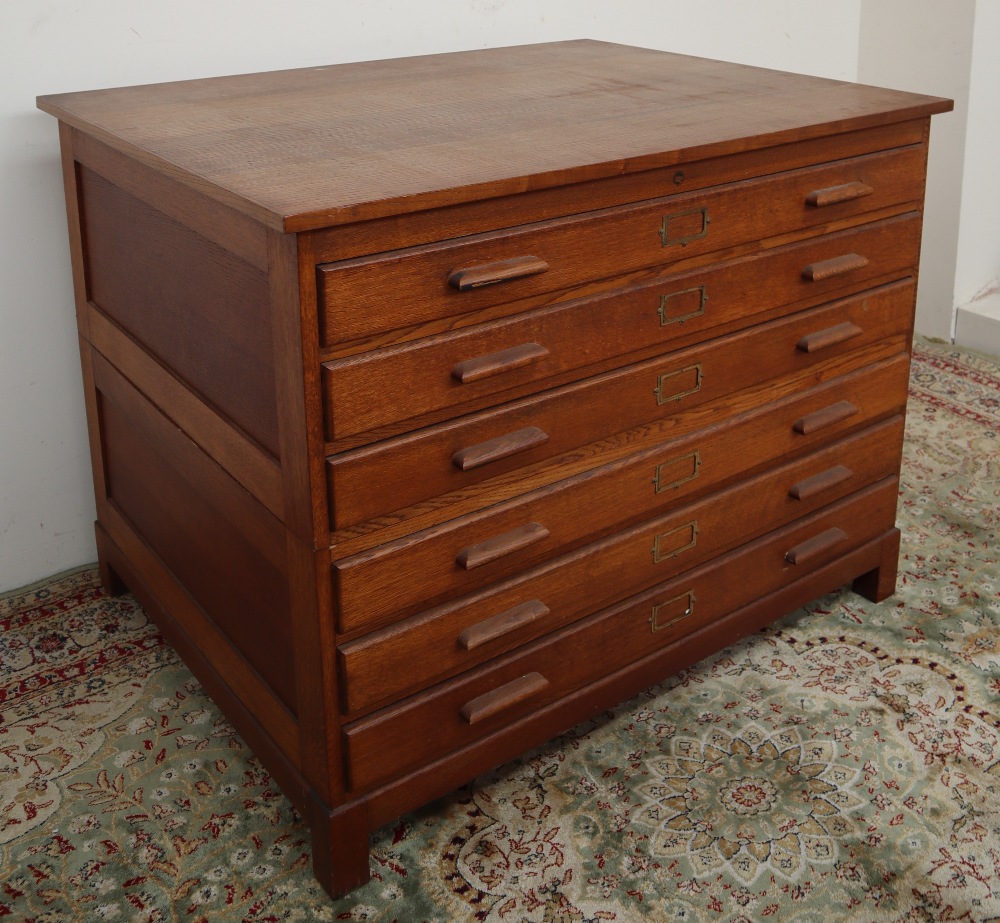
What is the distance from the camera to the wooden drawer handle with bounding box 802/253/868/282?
177 centimetres

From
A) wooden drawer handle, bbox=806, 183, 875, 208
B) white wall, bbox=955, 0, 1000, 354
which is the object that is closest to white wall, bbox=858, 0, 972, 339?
white wall, bbox=955, 0, 1000, 354

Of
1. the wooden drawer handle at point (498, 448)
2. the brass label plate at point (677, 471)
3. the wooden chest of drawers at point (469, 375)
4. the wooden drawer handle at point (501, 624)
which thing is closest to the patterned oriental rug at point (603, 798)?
the wooden chest of drawers at point (469, 375)

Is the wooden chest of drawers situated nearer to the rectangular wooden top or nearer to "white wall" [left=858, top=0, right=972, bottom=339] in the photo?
the rectangular wooden top

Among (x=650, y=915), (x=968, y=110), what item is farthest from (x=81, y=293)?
(x=968, y=110)

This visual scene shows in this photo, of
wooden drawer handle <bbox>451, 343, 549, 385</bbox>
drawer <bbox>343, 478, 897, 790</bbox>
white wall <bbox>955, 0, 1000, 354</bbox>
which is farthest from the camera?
white wall <bbox>955, 0, 1000, 354</bbox>

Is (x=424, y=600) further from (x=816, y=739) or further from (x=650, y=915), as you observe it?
(x=816, y=739)

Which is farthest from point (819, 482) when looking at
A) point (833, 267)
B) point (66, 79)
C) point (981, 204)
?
point (981, 204)

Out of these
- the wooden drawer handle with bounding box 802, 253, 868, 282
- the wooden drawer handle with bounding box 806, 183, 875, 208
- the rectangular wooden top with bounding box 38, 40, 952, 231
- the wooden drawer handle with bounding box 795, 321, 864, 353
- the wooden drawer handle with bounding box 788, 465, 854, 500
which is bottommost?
the wooden drawer handle with bounding box 788, 465, 854, 500

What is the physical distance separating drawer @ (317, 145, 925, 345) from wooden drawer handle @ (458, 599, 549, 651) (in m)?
0.41

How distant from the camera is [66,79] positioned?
6.37 ft

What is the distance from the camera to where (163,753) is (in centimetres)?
182

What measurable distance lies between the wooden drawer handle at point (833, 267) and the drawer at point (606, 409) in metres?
0.06

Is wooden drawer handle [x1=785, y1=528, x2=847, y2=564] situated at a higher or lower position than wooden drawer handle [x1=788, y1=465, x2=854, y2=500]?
lower

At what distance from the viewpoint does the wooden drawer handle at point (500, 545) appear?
1512 millimetres
